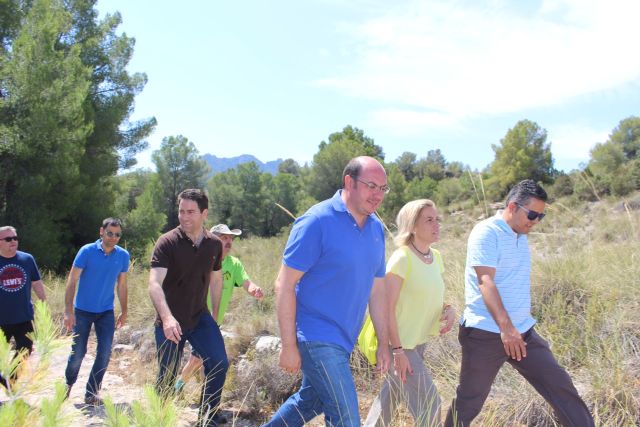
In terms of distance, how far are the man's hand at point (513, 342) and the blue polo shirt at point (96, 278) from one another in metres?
3.93

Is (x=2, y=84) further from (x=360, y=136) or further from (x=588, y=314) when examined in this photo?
(x=360, y=136)

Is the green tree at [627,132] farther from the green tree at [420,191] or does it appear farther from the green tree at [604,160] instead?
the green tree at [420,191]

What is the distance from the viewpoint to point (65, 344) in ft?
4.39

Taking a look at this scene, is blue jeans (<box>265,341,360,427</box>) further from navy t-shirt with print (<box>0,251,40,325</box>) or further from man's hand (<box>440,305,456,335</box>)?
navy t-shirt with print (<box>0,251,40,325</box>)

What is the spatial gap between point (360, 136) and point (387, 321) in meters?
50.7

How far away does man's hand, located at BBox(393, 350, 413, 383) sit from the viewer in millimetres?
3400

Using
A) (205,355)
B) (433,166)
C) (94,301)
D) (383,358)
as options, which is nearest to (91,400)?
(94,301)

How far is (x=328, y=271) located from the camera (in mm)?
3031

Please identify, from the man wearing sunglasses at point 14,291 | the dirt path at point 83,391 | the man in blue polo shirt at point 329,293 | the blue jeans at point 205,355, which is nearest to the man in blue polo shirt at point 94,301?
the dirt path at point 83,391

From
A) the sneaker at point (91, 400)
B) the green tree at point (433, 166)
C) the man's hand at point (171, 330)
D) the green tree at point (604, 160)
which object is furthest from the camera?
the green tree at point (433, 166)

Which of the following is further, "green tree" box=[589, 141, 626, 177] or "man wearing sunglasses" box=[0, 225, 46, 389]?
"green tree" box=[589, 141, 626, 177]

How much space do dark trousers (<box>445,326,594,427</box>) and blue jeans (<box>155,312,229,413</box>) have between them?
1790 mm

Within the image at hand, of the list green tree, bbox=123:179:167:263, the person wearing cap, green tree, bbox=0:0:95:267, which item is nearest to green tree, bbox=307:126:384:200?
green tree, bbox=123:179:167:263

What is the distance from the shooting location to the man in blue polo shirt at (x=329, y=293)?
116 inches
